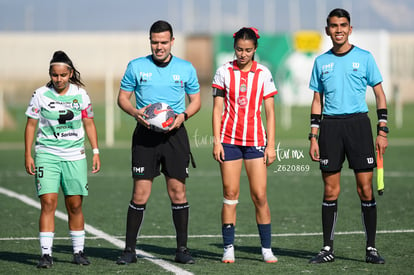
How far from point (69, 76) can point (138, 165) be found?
3.44 feet

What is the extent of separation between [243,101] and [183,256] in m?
1.56

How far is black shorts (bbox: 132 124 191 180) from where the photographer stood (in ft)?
25.7

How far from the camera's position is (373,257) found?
25.1 ft

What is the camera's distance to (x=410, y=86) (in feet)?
175

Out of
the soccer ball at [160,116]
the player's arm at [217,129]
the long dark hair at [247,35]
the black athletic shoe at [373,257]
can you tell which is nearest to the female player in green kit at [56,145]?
the soccer ball at [160,116]

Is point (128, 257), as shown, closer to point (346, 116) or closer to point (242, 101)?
point (242, 101)

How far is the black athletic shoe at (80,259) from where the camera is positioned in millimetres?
7707

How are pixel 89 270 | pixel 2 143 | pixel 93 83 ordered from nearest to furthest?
pixel 89 270, pixel 2 143, pixel 93 83

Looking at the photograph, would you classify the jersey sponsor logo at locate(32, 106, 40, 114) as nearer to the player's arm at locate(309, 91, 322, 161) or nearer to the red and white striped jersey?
the red and white striped jersey

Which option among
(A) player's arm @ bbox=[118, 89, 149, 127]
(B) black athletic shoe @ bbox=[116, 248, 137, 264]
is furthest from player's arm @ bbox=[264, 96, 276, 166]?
(B) black athletic shoe @ bbox=[116, 248, 137, 264]

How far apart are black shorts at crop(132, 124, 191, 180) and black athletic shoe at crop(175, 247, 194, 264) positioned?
69 cm

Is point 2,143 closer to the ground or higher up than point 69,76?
closer to the ground

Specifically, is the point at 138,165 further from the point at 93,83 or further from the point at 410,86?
the point at 410,86

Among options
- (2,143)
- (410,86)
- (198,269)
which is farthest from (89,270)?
(410,86)
